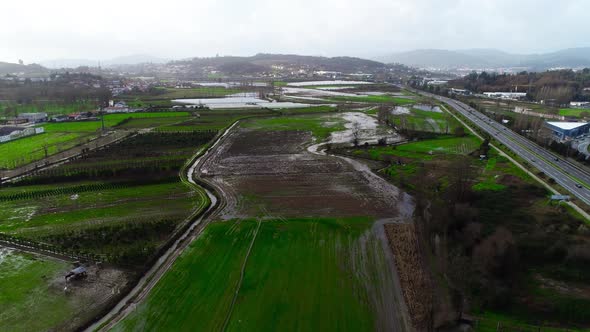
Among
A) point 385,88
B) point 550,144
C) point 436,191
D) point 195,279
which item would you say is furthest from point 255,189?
point 385,88

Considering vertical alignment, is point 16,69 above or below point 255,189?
above

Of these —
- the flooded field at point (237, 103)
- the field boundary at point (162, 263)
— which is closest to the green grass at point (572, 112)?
the flooded field at point (237, 103)

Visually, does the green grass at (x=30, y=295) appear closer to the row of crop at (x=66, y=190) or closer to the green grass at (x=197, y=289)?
the green grass at (x=197, y=289)

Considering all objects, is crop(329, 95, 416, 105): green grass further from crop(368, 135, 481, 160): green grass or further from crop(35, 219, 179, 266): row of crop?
crop(35, 219, 179, 266): row of crop

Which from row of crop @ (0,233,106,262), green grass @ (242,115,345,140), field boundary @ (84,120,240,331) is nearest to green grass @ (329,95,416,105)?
green grass @ (242,115,345,140)

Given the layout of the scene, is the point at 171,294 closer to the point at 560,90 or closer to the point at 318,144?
the point at 318,144
